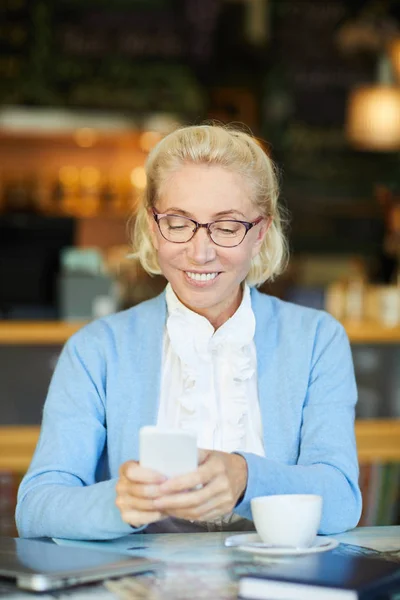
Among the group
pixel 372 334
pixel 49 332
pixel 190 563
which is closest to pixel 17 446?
pixel 49 332

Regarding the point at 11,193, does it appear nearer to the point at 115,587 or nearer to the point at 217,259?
the point at 217,259

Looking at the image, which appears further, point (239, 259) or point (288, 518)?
point (239, 259)

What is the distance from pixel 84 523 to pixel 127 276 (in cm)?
479

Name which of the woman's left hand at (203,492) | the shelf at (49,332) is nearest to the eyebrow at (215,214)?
the woman's left hand at (203,492)

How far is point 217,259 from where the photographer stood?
1.85 m

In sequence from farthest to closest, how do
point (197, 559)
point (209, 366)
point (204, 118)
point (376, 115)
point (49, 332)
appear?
point (376, 115) < point (204, 118) < point (49, 332) < point (209, 366) < point (197, 559)

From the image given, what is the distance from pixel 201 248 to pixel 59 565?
2.18ft

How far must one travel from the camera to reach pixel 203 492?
1468 mm

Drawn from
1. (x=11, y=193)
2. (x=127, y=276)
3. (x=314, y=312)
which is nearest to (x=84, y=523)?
(x=314, y=312)

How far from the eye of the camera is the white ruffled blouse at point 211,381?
1.88 metres

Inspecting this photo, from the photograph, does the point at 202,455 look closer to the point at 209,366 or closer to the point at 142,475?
the point at 142,475

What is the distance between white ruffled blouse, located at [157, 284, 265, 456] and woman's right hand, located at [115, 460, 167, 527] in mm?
374

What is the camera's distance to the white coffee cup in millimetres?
1436

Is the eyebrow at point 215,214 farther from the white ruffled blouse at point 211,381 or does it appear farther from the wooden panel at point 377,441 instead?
the wooden panel at point 377,441
